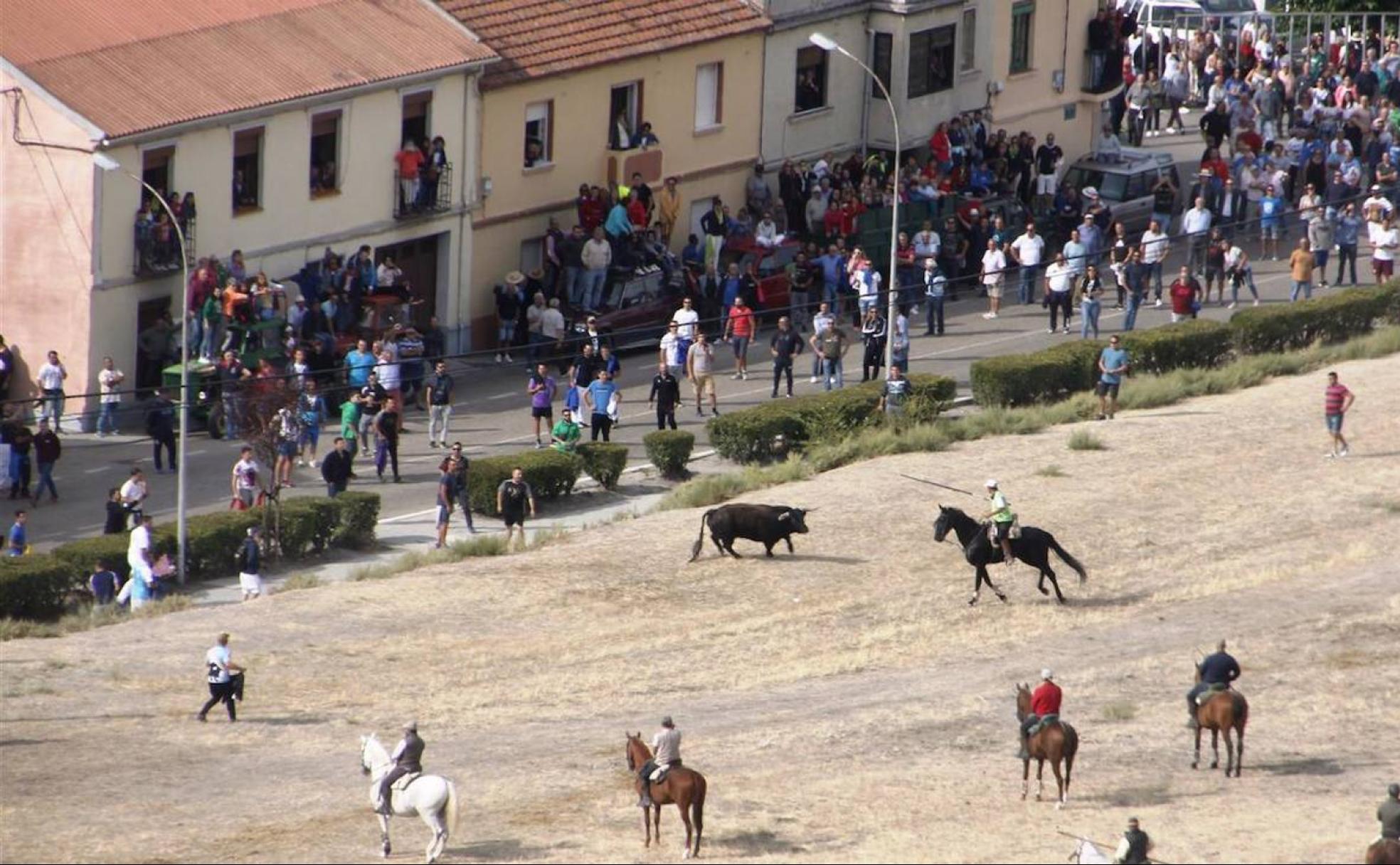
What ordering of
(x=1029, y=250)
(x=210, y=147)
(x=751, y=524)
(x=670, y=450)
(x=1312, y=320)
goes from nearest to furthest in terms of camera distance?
(x=751, y=524) → (x=670, y=450) → (x=210, y=147) → (x=1312, y=320) → (x=1029, y=250)

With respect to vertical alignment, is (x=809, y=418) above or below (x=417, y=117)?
below

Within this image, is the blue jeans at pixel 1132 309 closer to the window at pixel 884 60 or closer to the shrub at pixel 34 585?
the window at pixel 884 60

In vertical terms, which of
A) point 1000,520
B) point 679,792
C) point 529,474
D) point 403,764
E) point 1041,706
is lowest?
point 679,792

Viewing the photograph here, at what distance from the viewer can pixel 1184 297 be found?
179 ft

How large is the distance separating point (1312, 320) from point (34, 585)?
85.8 ft

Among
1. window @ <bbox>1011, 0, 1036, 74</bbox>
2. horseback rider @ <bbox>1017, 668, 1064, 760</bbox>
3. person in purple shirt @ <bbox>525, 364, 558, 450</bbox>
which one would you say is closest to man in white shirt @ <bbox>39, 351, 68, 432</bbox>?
person in purple shirt @ <bbox>525, 364, 558, 450</bbox>

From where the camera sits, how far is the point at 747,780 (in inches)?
1244

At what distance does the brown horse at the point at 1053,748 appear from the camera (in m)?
30.0

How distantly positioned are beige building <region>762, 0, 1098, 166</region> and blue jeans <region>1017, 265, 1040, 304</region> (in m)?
5.83

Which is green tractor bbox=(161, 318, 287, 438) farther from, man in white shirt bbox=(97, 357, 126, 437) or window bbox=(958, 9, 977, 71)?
window bbox=(958, 9, 977, 71)

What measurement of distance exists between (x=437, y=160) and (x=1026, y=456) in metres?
12.6

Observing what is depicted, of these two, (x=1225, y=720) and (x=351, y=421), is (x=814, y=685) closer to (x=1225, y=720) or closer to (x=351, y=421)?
(x=1225, y=720)

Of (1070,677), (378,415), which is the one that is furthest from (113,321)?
(1070,677)

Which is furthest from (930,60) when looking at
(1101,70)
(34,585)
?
(34,585)
